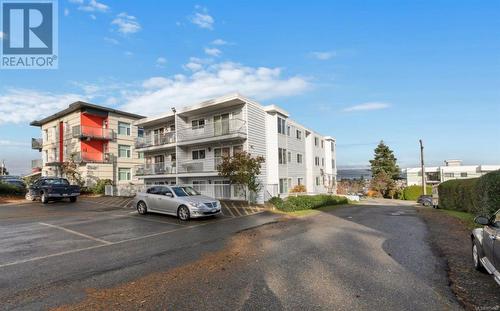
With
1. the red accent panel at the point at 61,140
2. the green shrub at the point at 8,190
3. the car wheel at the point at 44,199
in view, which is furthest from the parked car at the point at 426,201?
the red accent panel at the point at 61,140

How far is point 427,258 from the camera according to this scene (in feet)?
22.7

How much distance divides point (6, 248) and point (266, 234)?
25.4 feet

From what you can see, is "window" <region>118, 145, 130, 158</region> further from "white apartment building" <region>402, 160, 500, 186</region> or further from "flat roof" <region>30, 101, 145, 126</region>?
"white apartment building" <region>402, 160, 500, 186</region>

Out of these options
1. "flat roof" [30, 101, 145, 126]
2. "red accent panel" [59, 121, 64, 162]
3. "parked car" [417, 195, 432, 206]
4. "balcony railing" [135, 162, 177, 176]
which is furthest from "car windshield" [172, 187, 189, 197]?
"red accent panel" [59, 121, 64, 162]

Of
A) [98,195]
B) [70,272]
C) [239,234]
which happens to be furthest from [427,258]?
[98,195]

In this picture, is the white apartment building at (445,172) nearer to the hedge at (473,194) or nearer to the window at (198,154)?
the hedge at (473,194)

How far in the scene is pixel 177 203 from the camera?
13.8 metres

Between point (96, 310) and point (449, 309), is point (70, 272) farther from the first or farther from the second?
point (449, 309)

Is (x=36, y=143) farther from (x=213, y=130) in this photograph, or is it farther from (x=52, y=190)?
(x=213, y=130)

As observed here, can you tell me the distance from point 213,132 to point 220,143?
112cm

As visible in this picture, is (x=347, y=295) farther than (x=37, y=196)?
No

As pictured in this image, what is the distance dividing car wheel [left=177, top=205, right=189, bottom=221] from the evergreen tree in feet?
157

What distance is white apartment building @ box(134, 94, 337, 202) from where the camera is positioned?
23953 mm

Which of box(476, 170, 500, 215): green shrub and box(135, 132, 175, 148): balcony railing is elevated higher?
box(135, 132, 175, 148): balcony railing
